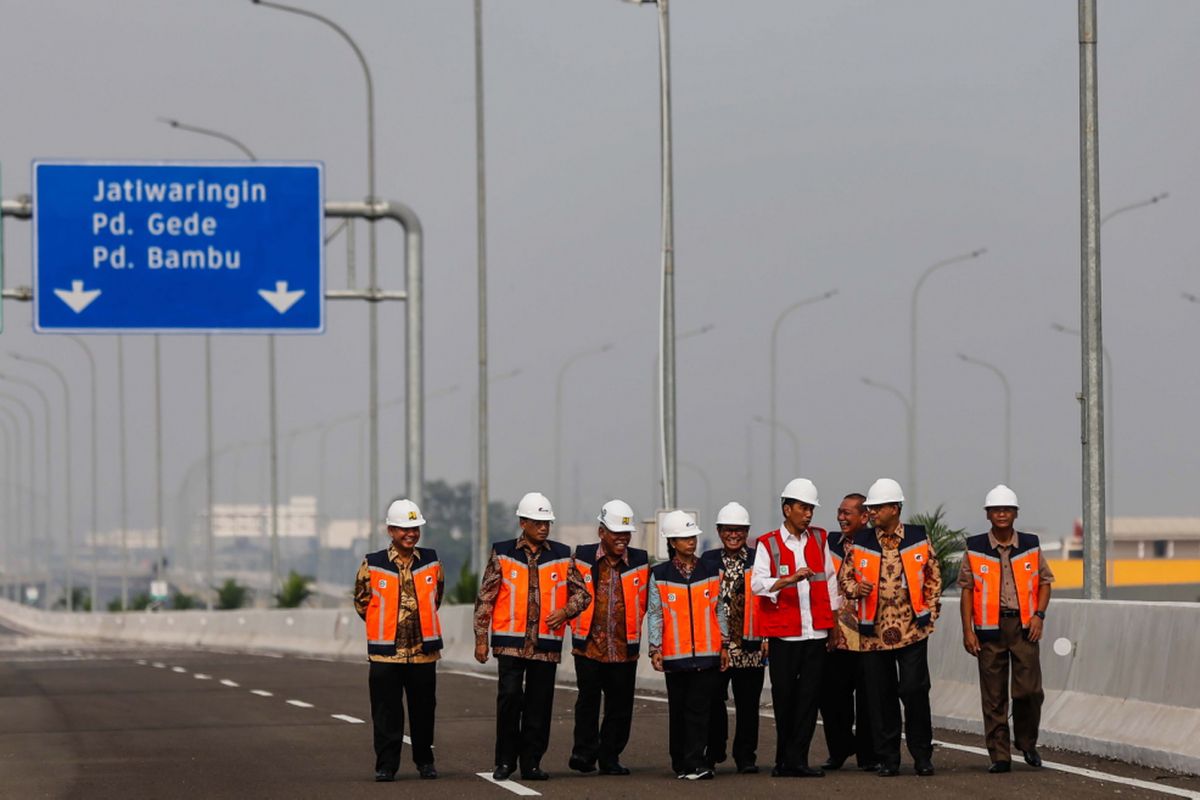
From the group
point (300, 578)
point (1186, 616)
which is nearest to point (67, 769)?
point (1186, 616)

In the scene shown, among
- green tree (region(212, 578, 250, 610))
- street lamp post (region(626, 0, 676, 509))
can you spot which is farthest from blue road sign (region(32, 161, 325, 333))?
green tree (region(212, 578, 250, 610))

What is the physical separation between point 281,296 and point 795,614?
1688cm

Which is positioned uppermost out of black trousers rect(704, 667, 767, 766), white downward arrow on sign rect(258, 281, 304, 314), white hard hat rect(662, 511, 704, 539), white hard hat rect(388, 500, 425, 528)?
white downward arrow on sign rect(258, 281, 304, 314)

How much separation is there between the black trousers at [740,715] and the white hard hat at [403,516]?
2212 mm

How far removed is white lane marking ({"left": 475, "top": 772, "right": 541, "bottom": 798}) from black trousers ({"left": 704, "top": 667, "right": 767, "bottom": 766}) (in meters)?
1.32

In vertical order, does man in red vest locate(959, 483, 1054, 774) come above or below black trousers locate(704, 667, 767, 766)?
above

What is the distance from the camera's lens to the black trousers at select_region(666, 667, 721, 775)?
600 inches

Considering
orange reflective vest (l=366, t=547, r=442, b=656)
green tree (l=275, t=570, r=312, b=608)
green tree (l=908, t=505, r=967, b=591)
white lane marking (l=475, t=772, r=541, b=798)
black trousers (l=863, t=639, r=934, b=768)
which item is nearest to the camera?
white lane marking (l=475, t=772, r=541, b=798)

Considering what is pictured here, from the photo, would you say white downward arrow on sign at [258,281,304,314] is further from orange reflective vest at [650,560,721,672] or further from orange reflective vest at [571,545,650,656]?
orange reflective vest at [650,560,721,672]

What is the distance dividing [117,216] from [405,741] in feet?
45.5

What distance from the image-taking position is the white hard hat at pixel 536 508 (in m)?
15.3

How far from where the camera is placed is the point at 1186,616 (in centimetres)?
1552

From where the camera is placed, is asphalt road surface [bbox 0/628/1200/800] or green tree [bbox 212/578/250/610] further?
green tree [bbox 212/578/250/610]

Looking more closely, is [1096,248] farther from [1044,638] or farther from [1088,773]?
[1088,773]
